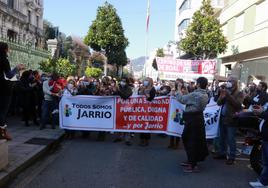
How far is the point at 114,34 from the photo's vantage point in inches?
1638

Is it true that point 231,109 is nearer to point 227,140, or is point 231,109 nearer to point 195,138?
point 227,140

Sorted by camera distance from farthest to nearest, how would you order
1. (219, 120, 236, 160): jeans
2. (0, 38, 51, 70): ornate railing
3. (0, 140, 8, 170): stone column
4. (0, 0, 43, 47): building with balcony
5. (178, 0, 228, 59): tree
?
(0, 0, 43, 47): building with balcony
(178, 0, 228, 59): tree
(0, 38, 51, 70): ornate railing
(219, 120, 236, 160): jeans
(0, 140, 8, 170): stone column

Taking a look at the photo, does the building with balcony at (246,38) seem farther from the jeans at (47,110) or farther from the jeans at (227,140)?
the jeans at (47,110)

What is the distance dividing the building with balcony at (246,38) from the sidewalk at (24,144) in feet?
42.8

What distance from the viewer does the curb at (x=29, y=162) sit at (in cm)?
626

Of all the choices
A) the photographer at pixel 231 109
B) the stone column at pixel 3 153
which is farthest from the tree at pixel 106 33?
the stone column at pixel 3 153

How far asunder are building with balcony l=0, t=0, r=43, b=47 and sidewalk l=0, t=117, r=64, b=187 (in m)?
44.0

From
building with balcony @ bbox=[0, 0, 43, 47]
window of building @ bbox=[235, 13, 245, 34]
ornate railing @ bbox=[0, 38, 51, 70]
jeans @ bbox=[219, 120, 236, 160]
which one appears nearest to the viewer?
jeans @ bbox=[219, 120, 236, 160]

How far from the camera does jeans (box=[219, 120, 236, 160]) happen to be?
27.8 ft

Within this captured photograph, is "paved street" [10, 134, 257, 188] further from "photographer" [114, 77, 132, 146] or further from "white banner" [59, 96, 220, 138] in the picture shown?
"white banner" [59, 96, 220, 138]

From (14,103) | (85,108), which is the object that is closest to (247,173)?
(85,108)

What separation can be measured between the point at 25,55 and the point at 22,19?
55.5 meters

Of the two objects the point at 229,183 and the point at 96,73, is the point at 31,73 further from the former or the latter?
the point at 96,73

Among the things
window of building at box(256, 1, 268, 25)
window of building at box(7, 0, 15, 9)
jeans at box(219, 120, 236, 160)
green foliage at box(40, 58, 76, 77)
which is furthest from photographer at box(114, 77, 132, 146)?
window of building at box(7, 0, 15, 9)
